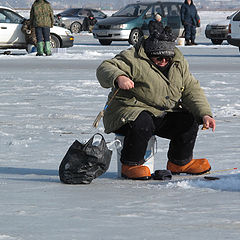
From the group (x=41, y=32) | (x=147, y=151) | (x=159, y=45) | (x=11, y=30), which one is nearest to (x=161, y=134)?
(x=147, y=151)

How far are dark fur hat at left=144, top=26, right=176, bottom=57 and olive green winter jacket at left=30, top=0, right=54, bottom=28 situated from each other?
45.9ft

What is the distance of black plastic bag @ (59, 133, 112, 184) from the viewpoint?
5.09 m

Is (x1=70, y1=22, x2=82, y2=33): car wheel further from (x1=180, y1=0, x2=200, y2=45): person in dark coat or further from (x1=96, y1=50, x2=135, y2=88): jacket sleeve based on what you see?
(x1=96, y1=50, x2=135, y2=88): jacket sleeve

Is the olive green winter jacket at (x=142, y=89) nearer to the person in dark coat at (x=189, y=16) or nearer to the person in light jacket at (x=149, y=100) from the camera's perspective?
the person in light jacket at (x=149, y=100)

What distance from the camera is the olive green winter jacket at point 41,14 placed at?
19000 millimetres

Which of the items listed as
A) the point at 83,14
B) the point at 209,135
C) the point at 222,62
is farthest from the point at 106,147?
the point at 83,14

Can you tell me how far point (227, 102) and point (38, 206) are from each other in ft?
20.2

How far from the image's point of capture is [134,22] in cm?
2511

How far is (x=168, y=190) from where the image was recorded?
4824mm

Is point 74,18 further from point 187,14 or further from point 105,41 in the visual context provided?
point 187,14

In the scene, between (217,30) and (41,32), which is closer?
(41,32)

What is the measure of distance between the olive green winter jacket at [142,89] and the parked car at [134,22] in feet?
65.0

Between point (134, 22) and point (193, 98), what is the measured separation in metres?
20.0

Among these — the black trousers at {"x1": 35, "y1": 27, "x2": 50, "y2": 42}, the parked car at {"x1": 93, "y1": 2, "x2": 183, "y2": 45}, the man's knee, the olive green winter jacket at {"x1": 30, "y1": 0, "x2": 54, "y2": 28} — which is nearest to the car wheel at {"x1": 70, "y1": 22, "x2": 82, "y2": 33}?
the parked car at {"x1": 93, "y1": 2, "x2": 183, "y2": 45}
